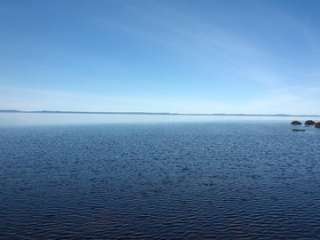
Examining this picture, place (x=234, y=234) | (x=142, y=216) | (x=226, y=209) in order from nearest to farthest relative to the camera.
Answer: (x=234, y=234) < (x=142, y=216) < (x=226, y=209)

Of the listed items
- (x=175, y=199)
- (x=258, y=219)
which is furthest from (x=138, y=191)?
(x=258, y=219)

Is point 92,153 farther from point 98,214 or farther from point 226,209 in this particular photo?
point 226,209

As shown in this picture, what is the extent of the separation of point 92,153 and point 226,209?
32.5 m

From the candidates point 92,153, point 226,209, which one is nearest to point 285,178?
point 226,209

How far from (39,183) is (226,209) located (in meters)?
19.9

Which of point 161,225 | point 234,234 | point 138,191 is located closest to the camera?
point 234,234

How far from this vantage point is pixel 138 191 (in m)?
27.2

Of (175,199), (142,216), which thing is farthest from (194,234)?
(175,199)

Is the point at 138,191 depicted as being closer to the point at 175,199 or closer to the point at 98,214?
the point at 175,199

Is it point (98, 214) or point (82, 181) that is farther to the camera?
point (82, 181)

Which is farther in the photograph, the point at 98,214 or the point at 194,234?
the point at 98,214

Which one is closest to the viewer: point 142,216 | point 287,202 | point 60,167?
point 142,216

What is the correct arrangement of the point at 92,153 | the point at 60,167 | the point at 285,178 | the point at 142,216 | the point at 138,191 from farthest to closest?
the point at 92,153, the point at 60,167, the point at 285,178, the point at 138,191, the point at 142,216

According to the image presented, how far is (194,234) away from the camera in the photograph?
18.2m
